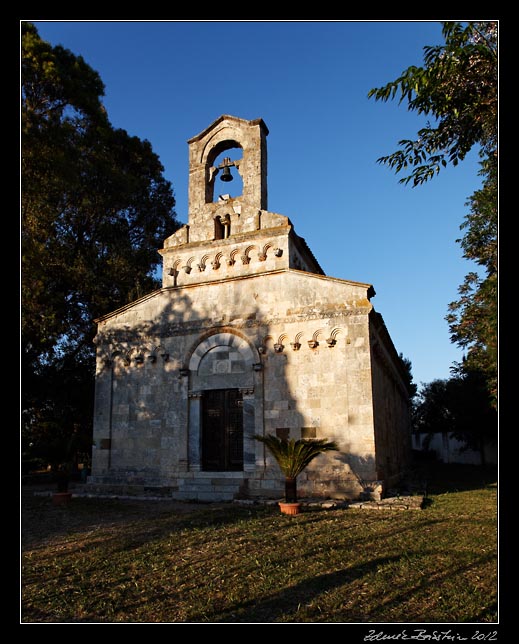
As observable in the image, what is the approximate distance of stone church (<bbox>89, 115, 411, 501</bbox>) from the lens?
512 inches

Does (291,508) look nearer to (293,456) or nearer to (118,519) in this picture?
(293,456)

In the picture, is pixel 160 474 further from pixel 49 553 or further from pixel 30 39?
pixel 30 39

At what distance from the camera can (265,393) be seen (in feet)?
45.6

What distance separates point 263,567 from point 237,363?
8.33m

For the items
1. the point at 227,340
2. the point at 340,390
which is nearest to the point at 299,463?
the point at 340,390

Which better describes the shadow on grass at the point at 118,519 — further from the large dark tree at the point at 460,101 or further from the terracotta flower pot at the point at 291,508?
the large dark tree at the point at 460,101

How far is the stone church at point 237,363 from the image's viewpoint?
512 inches

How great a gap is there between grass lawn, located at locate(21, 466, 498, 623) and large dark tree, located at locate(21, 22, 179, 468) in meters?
6.78

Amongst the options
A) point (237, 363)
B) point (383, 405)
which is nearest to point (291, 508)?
point (237, 363)

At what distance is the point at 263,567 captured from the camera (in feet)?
21.0

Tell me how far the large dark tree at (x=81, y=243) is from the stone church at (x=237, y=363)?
2806 millimetres

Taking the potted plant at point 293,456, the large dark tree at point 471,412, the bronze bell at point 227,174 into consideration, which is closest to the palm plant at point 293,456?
the potted plant at point 293,456

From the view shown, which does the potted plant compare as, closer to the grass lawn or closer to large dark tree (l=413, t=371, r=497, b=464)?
the grass lawn

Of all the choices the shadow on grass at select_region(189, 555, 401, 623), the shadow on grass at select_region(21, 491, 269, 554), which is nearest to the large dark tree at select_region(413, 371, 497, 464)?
the shadow on grass at select_region(21, 491, 269, 554)
